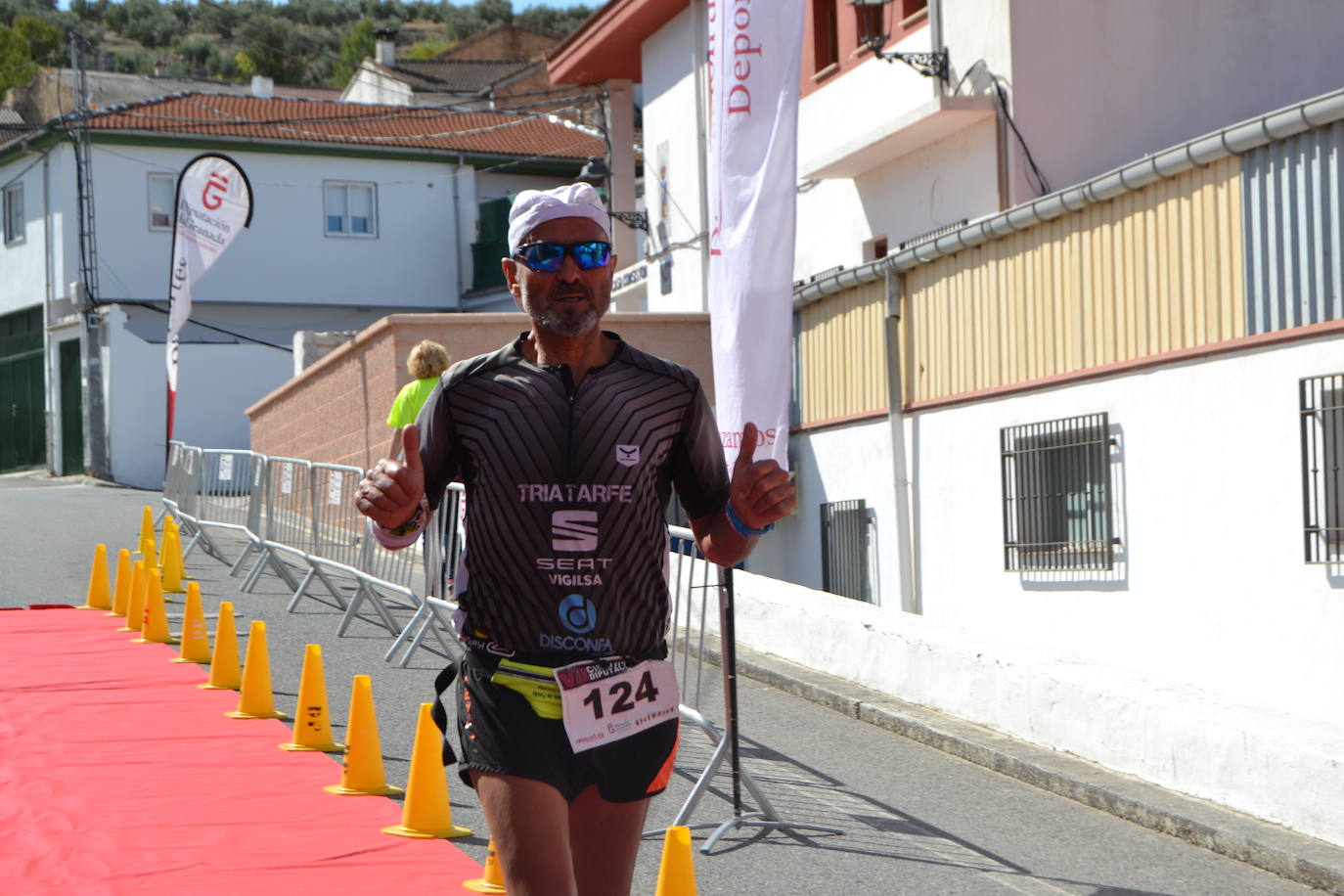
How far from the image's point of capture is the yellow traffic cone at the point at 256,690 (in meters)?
9.34

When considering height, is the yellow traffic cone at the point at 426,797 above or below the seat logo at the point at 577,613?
below

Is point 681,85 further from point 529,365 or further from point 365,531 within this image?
point 529,365

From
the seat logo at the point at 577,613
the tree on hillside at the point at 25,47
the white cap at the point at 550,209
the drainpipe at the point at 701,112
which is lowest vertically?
the seat logo at the point at 577,613

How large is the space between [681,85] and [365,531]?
40.6ft

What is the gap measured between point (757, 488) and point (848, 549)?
41.6ft

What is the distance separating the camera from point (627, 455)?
12.8 ft

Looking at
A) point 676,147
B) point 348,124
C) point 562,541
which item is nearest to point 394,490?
point 562,541

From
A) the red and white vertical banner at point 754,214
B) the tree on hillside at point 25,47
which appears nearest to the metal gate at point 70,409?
the red and white vertical banner at point 754,214

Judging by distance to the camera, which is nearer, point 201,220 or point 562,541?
point 562,541

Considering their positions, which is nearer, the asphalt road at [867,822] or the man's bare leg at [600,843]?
the man's bare leg at [600,843]

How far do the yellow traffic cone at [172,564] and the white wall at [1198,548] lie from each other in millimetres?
7016

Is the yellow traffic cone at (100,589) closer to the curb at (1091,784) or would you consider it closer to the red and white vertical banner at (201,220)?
the red and white vertical banner at (201,220)

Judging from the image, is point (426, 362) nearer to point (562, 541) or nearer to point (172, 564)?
point (172, 564)

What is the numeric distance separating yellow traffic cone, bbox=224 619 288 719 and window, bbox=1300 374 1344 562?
5.94m
